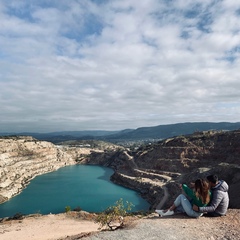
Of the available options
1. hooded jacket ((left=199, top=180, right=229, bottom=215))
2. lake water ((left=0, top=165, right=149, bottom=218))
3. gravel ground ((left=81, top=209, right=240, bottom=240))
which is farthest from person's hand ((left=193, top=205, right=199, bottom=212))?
lake water ((left=0, top=165, right=149, bottom=218))

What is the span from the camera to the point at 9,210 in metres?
61.5

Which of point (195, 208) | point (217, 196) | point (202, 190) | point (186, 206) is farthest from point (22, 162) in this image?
point (217, 196)

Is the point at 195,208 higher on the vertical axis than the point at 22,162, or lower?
higher

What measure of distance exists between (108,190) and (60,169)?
51.6 metres

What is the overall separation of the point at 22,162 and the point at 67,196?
106 ft

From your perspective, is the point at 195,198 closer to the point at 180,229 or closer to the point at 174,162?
the point at 180,229

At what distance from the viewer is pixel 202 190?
41.2 feet

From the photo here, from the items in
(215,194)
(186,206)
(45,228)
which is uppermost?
(215,194)

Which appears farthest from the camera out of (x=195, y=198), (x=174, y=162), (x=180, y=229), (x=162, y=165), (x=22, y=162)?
(x=22, y=162)

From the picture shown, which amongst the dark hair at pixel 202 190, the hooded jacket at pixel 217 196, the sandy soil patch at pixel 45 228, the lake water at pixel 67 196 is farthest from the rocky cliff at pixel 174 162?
the dark hair at pixel 202 190

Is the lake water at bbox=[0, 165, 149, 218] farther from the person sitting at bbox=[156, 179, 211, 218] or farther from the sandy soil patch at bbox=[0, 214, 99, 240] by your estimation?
the person sitting at bbox=[156, 179, 211, 218]

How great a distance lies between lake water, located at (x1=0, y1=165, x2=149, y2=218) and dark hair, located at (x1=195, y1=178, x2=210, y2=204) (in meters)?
50.3

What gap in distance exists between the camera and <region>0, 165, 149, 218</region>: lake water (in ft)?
207

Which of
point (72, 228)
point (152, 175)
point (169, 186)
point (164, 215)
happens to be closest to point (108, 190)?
point (152, 175)
